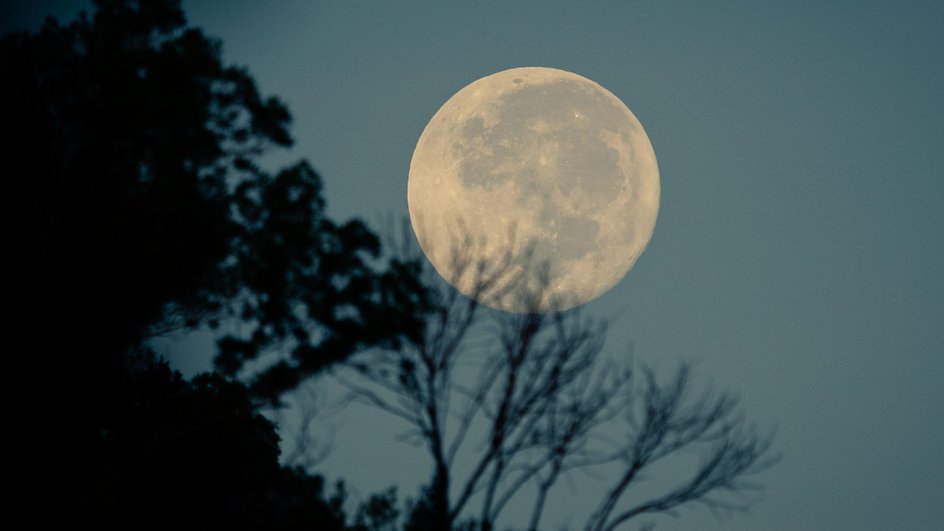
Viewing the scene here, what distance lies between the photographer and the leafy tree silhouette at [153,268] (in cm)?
1044

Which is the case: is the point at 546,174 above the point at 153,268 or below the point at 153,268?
above

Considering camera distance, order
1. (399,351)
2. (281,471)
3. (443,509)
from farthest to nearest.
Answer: (281,471) < (399,351) < (443,509)

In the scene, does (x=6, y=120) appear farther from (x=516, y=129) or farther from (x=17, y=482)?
(x=516, y=129)

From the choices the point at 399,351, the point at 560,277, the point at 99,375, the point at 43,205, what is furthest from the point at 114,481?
the point at 560,277

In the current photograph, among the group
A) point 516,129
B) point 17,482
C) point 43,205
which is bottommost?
point 17,482

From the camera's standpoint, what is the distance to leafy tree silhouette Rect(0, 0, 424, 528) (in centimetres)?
1044

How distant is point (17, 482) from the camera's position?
9.45 m

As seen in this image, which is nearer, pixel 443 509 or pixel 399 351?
pixel 443 509

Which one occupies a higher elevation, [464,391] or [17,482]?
[464,391]

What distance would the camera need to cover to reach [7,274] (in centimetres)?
1027

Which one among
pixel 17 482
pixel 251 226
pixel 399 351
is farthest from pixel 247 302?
pixel 399 351

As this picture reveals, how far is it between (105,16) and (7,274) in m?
4.70

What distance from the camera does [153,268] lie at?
1106 centimetres

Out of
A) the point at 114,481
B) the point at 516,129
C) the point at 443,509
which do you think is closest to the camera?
the point at 443,509
